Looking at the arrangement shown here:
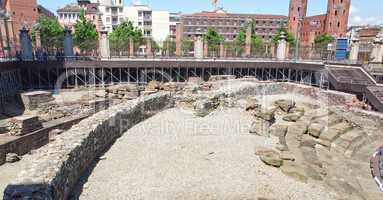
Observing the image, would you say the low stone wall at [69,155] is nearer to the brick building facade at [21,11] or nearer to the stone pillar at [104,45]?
the stone pillar at [104,45]

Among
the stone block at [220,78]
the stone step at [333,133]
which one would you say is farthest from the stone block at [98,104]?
the stone step at [333,133]

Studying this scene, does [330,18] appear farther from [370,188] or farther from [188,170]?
[188,170]

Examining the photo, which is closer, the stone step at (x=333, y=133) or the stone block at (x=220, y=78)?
the stone step at (x=333, y=133)

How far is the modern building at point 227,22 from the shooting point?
261ft

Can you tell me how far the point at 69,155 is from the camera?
703cm

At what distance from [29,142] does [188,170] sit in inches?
321

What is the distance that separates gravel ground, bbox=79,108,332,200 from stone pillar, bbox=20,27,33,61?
1708 centimetres

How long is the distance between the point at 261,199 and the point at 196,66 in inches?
779

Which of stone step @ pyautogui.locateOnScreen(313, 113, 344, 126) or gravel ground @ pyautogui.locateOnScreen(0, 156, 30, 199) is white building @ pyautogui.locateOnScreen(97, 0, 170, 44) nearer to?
stone step @ pyautogui.locateOnScreen(313, 113, 344, 126)

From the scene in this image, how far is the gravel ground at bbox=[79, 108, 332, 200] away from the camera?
716 cm

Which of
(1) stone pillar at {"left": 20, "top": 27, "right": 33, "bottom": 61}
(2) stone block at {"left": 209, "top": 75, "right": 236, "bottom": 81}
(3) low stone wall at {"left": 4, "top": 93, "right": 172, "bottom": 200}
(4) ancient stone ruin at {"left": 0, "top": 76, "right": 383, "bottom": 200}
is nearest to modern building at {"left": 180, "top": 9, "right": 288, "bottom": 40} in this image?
(2) stone block at {"left": 209, "top": 75, "right": 236, "bottom": 81}

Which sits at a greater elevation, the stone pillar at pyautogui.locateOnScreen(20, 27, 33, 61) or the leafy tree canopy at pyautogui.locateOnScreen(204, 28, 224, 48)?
the leafy tree canopy at pyautogui.locateOnScreen(204, 28, 224, 48)

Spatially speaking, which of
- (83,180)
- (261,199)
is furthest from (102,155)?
(261,199)

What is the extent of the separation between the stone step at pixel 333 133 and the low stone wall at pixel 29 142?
13568mm
